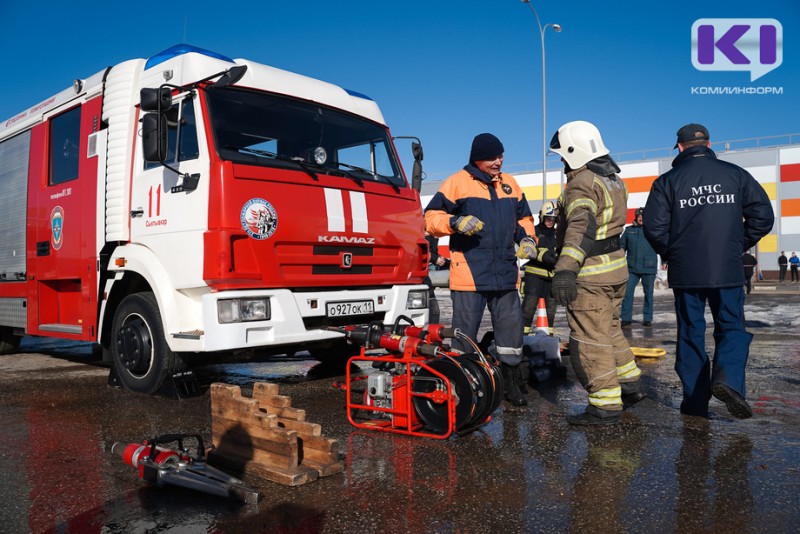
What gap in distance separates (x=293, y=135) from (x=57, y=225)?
8.97ft

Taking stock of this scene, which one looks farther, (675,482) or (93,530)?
(675,482)

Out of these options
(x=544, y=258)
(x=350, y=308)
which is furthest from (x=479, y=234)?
(x=544, y=258)

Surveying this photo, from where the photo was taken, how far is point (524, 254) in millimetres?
4922

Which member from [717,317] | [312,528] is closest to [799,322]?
[717,317]

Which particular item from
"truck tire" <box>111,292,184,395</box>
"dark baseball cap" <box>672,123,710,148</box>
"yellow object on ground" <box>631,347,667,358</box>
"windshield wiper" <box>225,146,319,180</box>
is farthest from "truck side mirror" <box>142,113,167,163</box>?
"yellow object on ground" <box>631,347,667,358</box>

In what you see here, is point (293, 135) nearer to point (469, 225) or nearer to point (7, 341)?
point (469, 225)

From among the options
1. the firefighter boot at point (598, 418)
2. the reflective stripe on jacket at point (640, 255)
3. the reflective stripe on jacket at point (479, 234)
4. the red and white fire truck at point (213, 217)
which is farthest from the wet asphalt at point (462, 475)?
the reflective stripe on jacket at point (640, 255)

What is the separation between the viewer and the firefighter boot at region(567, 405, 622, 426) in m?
3.95

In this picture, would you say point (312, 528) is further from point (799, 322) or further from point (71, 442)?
point (799, 322)

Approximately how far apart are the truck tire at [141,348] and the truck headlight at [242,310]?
2.56 feet

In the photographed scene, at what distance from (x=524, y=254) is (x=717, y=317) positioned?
1.44 meters

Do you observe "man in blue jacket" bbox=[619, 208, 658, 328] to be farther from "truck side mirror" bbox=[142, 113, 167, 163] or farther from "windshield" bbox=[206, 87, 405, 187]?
"truck side mirror" bbox=[142, 113, 167, 163]

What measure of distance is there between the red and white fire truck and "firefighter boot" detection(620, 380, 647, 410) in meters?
2.06

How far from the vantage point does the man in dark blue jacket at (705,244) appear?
4039 mm
